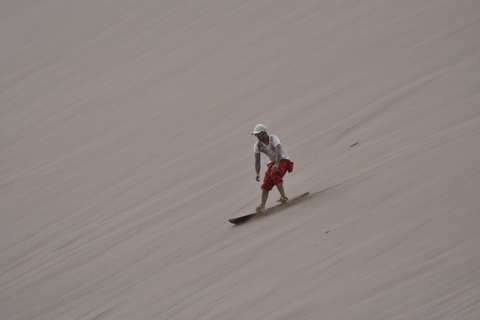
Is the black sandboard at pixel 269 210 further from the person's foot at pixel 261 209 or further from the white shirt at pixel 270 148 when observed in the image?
the white shirt at pixel 270 148

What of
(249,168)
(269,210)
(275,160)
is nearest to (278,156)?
(275,160)

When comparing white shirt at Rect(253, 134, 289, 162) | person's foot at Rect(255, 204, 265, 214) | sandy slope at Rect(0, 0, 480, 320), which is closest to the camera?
sandy slope at Rect(0, 0, 480, 320)

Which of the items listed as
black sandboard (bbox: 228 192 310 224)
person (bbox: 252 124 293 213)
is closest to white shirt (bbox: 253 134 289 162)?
person (bbox: 252 124 293 213)

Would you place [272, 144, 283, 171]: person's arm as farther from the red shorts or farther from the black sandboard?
the black sandboard

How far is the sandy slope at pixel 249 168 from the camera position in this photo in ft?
15.8

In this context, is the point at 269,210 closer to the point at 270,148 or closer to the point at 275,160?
the point at 275,160

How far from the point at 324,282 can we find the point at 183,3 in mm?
16046

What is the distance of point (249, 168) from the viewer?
8969 millimetres

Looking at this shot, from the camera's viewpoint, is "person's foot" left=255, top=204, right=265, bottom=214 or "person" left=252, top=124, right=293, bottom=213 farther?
"person's foot" left=255, top=204, right=265, bottom=214

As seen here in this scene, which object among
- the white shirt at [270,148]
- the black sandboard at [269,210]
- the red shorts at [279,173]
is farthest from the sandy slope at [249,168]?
the white shirt at [270,148]

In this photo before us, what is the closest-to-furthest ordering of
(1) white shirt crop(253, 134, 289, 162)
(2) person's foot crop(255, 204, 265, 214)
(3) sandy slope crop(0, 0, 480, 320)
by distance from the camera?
(3) sandy slope crop(0, 0, 480, 320) < (1) white shirt crop(253, 134, 289, 162) < (2) person's foot crop(255, 204, 265, 214)

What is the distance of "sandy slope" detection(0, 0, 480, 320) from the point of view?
483 cm

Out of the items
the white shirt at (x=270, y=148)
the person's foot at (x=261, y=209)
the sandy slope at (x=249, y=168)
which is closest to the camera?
the sandy slope at (x=249, y=168)

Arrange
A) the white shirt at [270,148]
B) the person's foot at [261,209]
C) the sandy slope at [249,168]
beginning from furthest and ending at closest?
the person's foot at [261,209] < the white shirt at [270,148] < the sandy slope at [249,168]
